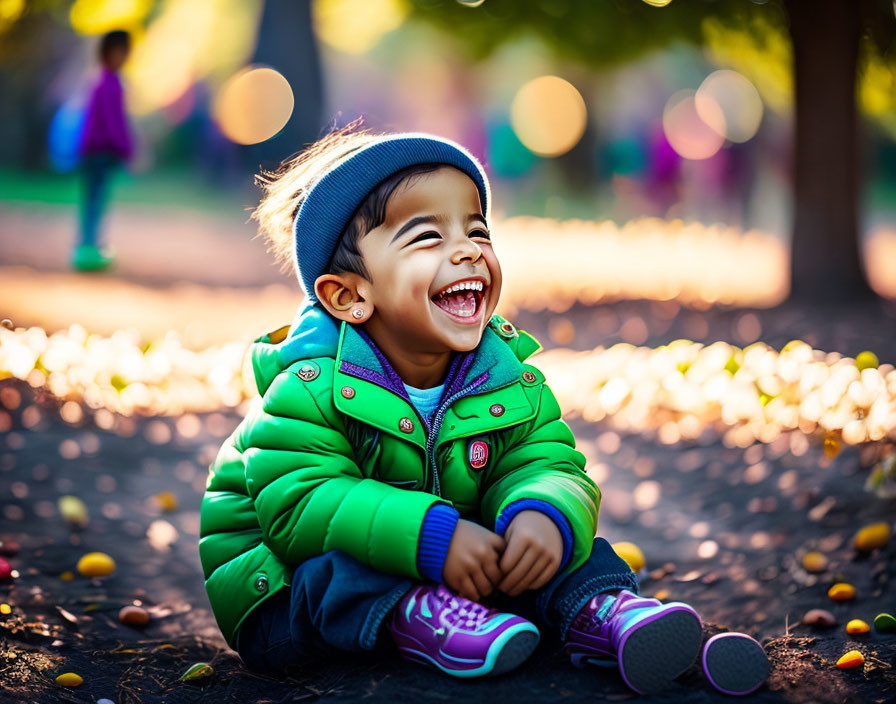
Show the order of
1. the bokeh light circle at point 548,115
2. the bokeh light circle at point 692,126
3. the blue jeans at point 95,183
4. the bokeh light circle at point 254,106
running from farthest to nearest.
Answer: the bokeh light circle at point 548,115, the bokeh light circle at point 692,126, the bokeh light circle at point 254,106, the blue jeans at point 95,183

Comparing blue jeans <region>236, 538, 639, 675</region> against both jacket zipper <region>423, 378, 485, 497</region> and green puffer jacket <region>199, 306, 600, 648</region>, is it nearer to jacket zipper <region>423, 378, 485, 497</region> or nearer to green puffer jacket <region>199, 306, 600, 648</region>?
green puffer jacket <region>199, 306, 600, 648</region>

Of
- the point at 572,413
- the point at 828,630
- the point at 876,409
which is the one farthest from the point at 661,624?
the point at 572,413

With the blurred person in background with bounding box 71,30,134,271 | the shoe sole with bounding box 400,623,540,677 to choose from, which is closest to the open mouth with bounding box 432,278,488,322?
the shoe sole with bounding box 400,623,540,677

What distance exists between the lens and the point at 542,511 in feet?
8.03

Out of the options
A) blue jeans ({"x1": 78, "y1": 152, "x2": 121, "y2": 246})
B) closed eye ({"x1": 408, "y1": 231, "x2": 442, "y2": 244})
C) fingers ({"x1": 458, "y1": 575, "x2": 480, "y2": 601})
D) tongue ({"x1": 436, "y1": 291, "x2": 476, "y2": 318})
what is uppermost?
blue jeans ({"x1": 78, "y1": 152, "x2": 121, "y2": 246})

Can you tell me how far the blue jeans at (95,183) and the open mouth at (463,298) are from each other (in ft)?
28.6

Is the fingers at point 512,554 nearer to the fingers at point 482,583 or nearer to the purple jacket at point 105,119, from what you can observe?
the fingers at point 482,583

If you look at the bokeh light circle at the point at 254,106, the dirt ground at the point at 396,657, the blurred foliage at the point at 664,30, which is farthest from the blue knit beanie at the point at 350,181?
the bokeh light circle at the point at 254,106

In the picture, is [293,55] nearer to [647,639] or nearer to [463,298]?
[463,298]

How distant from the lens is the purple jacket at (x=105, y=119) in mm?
10266

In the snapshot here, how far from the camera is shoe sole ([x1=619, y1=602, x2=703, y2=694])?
2271 mm

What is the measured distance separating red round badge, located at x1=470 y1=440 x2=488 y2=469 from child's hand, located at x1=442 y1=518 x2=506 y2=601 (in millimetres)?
305

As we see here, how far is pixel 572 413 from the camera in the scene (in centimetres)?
620

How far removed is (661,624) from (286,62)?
15.3 meters
